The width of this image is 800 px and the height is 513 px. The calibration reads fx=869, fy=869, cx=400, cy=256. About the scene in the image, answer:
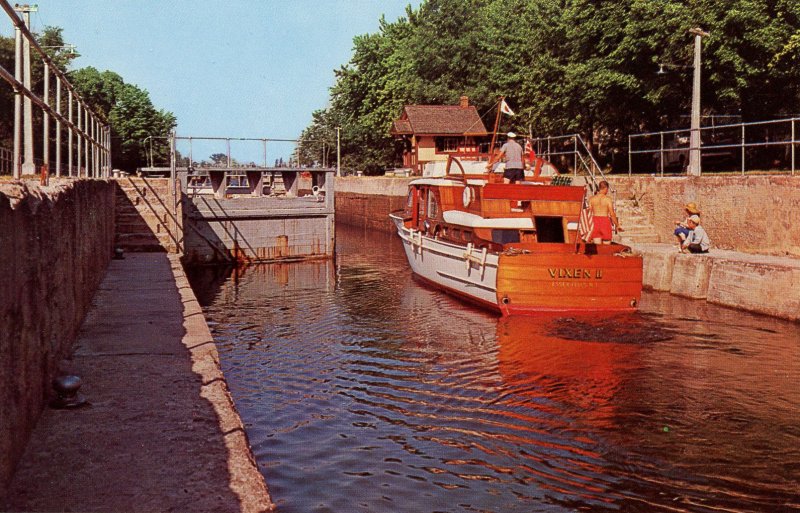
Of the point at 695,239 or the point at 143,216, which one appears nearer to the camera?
the point at 695,239

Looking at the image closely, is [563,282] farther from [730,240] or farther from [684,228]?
[730,240]

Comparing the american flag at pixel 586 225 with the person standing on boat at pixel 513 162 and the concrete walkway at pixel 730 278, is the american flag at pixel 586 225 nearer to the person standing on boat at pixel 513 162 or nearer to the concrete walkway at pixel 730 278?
the person standing on boat at pixel 513 162

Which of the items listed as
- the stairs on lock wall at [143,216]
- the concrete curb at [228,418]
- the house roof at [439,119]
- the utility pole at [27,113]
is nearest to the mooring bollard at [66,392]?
the concrete curb at [228,418]

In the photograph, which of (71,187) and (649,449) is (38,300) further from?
(649,449)

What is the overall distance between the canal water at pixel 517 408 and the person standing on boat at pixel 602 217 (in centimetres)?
167

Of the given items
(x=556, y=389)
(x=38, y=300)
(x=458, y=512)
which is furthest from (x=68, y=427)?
(x=556, y=389)

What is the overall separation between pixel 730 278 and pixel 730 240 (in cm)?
315

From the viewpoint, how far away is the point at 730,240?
20.3m

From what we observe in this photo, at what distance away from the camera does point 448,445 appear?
355 inches

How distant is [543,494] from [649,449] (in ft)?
5.85

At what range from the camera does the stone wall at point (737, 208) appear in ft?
60.0

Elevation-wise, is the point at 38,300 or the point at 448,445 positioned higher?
the point at 38,300

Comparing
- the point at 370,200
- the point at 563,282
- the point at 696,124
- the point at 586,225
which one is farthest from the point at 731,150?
the point at 370,200

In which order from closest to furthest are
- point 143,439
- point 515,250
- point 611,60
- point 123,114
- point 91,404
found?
point 143,439 < point 91,404 < point 515,250 < point 611,60 < point 123,114
